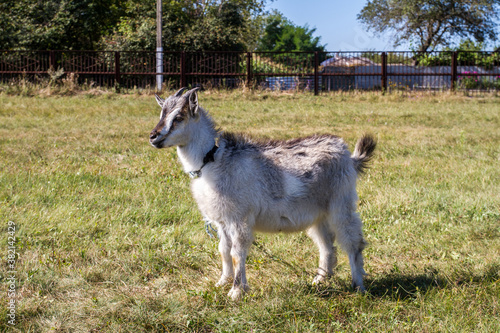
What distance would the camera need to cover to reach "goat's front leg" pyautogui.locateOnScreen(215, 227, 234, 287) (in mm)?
4371

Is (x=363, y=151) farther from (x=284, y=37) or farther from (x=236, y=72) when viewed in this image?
(x=284, y=37)

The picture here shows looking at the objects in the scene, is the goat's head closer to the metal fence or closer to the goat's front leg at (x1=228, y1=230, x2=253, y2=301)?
the goat's front leg at (x1=228, y1=230, x2=253, y2=301)

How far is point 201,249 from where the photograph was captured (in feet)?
17.8

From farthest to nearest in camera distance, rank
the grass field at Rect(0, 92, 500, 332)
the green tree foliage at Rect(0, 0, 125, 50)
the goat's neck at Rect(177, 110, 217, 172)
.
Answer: the green tree foliage at Rect(0, 0, 125, 50)
the goat's neck at Rect(177, 110, 217, 172)
the grass field at Rect(0, 92, 500, 332)

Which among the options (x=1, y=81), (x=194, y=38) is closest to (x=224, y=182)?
(x=1, y=81)

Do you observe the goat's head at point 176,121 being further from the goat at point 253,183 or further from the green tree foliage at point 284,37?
the green tree foliage at point 284,37

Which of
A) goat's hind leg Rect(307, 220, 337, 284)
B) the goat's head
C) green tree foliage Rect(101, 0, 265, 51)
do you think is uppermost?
green tree foliage Rect(101, 0, 265, 51)

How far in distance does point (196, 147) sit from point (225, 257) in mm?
1005

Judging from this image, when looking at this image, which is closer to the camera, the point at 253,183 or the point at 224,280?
the point at 253,183

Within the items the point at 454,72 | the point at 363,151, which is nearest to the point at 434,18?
the point at 454,72

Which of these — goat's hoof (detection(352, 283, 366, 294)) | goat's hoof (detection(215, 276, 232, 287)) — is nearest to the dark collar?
goat's hoof (detection(215, 276, 232, 287))

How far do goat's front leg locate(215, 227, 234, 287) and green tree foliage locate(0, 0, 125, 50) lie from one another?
26.0 m

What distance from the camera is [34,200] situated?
6562 millimetres

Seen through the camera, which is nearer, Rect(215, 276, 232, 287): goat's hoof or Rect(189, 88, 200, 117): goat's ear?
Rect(189, 88, 200, 117): goat's ear
